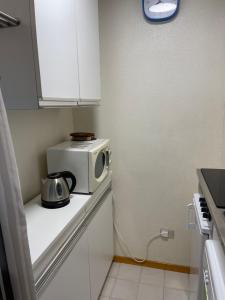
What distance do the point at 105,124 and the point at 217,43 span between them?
1.02 meters

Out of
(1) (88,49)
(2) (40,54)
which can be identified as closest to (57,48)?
(2) (40,54)

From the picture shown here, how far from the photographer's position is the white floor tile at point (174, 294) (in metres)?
1.75

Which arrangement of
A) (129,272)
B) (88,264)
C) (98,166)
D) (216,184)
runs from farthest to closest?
(129,272)
(98,166)
(88,264)
(216,184)

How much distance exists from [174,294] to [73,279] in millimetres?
1023

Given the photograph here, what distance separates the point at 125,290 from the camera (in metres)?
1.83

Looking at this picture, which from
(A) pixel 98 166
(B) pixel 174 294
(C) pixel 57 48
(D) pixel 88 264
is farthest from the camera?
(B) pixel 174 294

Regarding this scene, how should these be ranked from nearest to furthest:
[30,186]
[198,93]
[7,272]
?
[7,272], [30,186], [198,93]

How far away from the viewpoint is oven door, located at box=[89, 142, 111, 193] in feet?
4.68

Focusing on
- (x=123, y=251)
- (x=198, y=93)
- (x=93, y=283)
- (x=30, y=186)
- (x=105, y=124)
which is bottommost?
(x=123, y=251)

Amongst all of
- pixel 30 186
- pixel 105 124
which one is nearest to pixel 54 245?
pixel 30 186

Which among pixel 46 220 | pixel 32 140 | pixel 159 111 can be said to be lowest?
pixel 46 220

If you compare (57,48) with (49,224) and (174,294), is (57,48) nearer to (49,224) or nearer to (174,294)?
(49,224)

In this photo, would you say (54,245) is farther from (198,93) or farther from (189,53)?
(189,53)

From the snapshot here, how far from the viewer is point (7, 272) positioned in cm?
70
